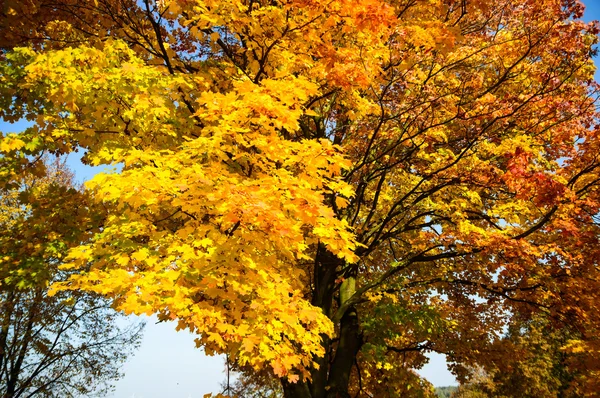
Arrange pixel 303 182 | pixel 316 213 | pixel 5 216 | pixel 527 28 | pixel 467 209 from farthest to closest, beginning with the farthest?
pixel 5 216, pixel 467 209, pixel 527 28, pixel 303 182, pixel 316 213

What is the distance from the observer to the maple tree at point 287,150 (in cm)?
457

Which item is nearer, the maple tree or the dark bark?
the maple tree

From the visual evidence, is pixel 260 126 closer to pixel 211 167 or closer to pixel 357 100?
pixel 211 167

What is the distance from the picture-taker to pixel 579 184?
838 centimetres

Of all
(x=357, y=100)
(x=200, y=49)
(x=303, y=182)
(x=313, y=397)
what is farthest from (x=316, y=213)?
(x=200, y=49)

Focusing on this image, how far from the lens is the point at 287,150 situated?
16.5 feet

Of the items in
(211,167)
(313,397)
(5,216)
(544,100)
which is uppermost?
(5,216)

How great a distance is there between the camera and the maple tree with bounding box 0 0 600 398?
4.57 m

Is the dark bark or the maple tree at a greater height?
the maple tree

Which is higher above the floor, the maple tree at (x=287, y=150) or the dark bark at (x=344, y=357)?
the maple tree at (x=287, y=150)

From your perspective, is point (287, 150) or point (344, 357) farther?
point (344, 357)

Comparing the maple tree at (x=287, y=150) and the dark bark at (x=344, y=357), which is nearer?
the maple tree at (x=287, y=150)

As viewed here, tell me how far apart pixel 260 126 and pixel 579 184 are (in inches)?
302

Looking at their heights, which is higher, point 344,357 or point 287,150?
point 287,150
